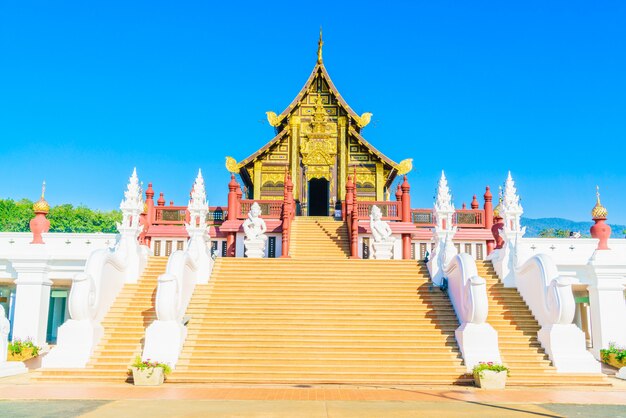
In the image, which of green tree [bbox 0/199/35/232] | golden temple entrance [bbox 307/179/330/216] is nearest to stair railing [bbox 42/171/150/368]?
golden temple entrance [bbox 307/179/330/216]

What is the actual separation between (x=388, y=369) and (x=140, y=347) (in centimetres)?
500

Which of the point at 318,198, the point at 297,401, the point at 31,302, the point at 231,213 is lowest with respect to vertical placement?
the point at 297,401

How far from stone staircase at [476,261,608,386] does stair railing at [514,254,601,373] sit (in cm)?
21

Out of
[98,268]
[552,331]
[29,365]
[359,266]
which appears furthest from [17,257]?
[552,331]

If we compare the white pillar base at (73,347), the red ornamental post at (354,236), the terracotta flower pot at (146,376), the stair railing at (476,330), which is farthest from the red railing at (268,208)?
the terracotta flower pot at (146,376)

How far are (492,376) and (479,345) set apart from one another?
3.54ft

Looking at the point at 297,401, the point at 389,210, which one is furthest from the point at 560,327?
the point at 389,210

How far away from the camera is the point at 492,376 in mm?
10188

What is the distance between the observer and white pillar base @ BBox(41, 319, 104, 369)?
→ 36.2 ft

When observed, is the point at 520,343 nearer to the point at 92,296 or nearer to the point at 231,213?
the point at 92,296

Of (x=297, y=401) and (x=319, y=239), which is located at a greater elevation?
(x=319, y=239)

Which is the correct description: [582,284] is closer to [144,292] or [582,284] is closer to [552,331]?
[552,331]

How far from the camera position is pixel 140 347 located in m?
11.6

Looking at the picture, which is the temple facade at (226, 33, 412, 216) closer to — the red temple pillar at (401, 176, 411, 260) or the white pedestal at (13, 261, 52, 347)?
the red temple pillar at (401, 176, 411, 260)
